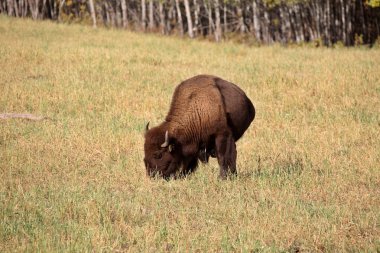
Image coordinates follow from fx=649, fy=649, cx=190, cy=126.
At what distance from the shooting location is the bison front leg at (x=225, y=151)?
9.49 meters

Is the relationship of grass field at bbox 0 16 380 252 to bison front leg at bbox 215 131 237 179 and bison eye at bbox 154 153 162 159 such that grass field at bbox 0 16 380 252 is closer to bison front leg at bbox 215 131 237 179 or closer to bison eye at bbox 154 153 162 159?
bison front leg at bbox 215 131 237 179

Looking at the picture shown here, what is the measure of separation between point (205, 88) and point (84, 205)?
9.19ft

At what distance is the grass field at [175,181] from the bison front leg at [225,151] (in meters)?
0.24

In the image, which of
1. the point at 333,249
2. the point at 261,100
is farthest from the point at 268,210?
the point at 261,100

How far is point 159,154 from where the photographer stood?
9453 millimetres

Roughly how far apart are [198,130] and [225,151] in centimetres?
51

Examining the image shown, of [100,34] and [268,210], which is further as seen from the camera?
[100,34]

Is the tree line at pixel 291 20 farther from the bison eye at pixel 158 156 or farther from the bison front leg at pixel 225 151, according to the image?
the bison eye at pixel 158 156

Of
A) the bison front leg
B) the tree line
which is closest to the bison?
the bison front leg

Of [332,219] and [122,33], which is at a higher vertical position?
[122,33]

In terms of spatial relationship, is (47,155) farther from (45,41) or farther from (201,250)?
(45,41)

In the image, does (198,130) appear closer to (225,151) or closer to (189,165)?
(225,151)

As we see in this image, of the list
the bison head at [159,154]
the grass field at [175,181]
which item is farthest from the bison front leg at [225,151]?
the bison head at [159,154]

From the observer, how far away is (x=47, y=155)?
37.6 feet
